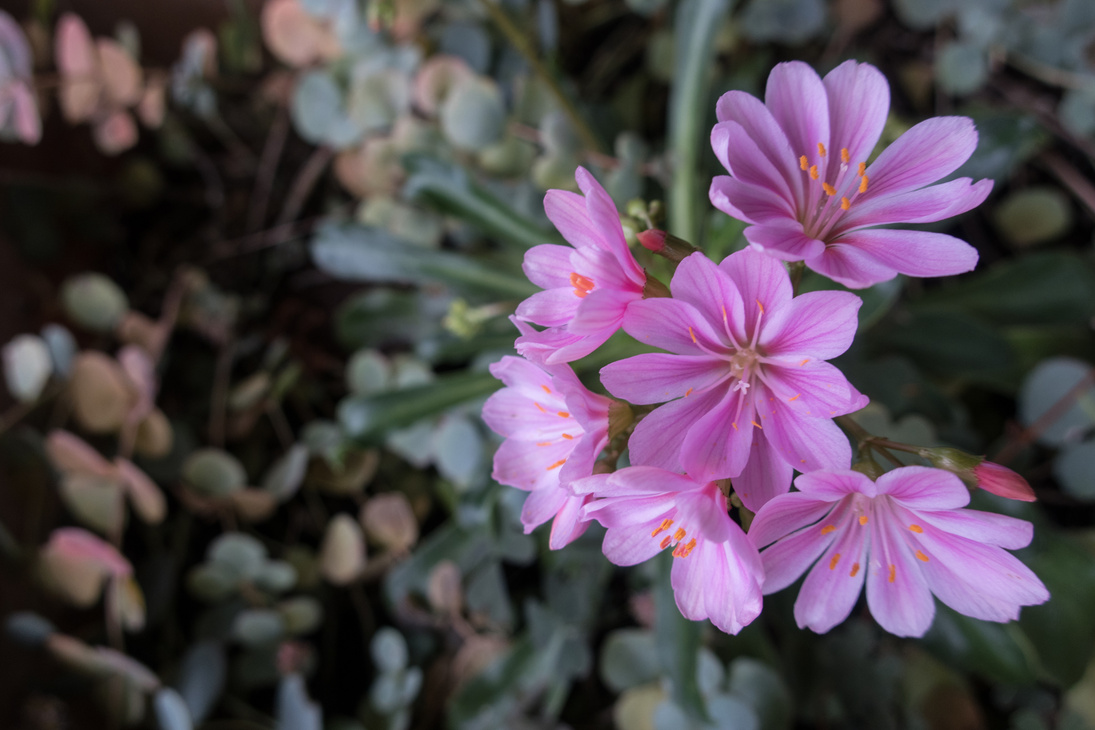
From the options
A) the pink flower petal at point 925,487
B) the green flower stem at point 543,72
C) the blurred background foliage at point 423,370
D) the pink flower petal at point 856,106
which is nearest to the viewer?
the pink flower petal at point 925,487

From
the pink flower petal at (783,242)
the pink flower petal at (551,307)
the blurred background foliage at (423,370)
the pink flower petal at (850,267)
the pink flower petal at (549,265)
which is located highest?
the pink flower petal at (783,242)

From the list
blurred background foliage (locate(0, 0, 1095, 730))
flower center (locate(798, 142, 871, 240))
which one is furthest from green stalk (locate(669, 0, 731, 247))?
flower center (locate(798, 142, 871, 240))

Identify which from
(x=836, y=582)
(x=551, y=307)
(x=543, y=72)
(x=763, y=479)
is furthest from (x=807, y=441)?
(x=543, y=72)

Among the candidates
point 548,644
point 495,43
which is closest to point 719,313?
point 548,644

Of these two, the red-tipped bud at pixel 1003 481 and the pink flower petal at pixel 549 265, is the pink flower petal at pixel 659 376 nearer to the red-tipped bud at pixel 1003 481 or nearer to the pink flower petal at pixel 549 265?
the pink flower petal at pixel 549 265

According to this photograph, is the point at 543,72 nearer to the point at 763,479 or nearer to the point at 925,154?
the point at 925,154

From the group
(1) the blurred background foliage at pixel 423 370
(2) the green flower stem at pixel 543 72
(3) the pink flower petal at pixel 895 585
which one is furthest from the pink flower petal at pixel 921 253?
(2) the green flower stem at pixel 543 72

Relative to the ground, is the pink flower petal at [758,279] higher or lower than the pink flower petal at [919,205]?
lower
